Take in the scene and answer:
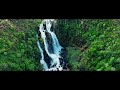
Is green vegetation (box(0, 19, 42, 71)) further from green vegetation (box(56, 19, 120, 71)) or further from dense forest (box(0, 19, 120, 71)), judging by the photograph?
green vegetation (box(56, 19, 120, 71))

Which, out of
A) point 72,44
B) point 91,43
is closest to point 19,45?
point 72,44

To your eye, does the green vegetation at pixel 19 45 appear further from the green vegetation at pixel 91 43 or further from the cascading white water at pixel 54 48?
the green vegetation at pixel 91 43

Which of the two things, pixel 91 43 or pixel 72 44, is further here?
pixel 91 43

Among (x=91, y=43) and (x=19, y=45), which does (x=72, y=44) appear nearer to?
(x=91, y=43)

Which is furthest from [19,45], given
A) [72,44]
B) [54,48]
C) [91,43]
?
[91,43]

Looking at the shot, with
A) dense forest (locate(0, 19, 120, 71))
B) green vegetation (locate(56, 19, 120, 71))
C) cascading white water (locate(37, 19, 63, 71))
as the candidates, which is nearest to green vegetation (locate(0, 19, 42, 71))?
dense forest (locate(0, 19, 120, 71))

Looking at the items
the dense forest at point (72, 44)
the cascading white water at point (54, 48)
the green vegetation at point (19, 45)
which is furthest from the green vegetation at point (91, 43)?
the green vegetation at point (19, 45)
